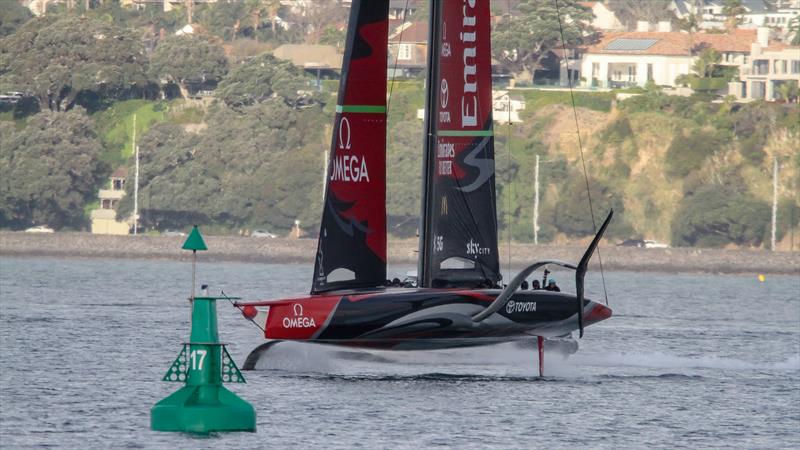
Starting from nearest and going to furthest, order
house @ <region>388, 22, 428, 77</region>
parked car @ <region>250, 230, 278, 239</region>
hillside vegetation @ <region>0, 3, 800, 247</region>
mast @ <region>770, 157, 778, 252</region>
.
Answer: mast @ <region>770, 157, 778, 252</region>, hillside vegetation @ <region>0, 3, 800, 247</region>, parked car @ <region>250, 230, 278, 239</region>, house @ <region>388, 22, 428, 77</region>

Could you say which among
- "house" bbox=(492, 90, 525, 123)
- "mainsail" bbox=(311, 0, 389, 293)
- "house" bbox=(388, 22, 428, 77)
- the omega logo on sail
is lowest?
"mainsail" bbox=(311, 0, 389, 293)

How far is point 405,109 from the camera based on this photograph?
143 m

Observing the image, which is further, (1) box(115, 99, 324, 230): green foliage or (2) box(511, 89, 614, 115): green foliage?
(2) box(511, 89, 614, 115): green foliage

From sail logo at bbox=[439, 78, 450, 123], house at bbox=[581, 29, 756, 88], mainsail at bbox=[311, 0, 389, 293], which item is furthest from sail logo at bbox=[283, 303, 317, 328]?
house at bbox=[581, 29, 756, 88]

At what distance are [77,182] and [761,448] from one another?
10479 centimetres

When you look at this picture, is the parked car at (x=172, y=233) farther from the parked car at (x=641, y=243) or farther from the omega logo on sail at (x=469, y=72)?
the omega logo on sail at (x=469, y=72)

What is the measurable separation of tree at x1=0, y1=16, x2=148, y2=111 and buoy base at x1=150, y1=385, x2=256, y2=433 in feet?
397

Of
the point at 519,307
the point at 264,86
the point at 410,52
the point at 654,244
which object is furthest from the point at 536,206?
the point at 519,307

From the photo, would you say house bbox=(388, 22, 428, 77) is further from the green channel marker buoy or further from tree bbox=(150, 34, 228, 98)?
the green channel marker buoy

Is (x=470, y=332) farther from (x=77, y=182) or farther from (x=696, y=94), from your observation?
(x=696, y=94)

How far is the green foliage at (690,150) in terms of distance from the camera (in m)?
136

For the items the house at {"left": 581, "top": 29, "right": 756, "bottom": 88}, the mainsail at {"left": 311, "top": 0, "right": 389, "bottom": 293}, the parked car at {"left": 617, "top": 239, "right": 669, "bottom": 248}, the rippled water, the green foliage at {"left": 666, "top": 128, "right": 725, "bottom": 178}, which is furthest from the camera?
the house at {"left": 581, "top": 29, "right": 756, "bottom": 88}

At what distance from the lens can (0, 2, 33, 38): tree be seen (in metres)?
160

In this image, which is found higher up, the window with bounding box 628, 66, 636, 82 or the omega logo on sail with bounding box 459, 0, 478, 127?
the window with bounding box 628, 66, 636, 82
